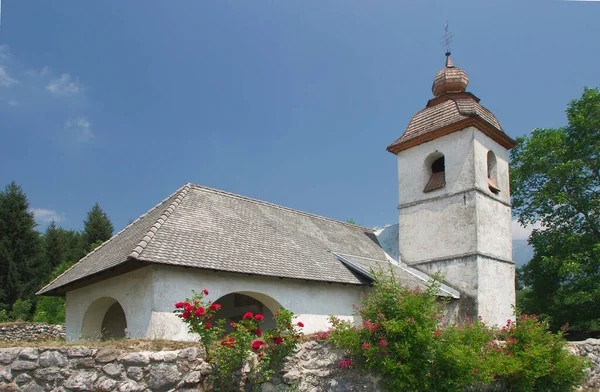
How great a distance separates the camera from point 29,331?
18.4 m

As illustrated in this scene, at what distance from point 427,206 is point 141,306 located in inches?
432

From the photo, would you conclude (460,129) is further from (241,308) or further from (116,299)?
(116,299)

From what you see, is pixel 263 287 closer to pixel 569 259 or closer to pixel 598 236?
pixel 569 259

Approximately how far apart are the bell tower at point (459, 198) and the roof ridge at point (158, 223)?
Result: 8550mm

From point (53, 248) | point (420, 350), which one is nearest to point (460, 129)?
point (420, 350)

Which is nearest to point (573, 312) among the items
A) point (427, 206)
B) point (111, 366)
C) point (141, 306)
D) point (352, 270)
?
point (427, 206)

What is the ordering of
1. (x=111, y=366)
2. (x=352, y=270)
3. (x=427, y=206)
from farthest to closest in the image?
(x=427, y=206) < (x=352, y=270) < (x=111, y=366)

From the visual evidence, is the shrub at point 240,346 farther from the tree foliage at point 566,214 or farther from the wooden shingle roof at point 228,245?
the tree foliage at point 566,214

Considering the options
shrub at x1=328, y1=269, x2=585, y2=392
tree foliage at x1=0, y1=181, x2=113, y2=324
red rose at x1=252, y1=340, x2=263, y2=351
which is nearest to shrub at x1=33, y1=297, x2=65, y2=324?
A: tree foliage at x1=0, y1=181, x2=113, y2=324

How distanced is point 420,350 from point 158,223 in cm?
675

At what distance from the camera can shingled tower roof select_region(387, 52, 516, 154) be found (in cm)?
1672

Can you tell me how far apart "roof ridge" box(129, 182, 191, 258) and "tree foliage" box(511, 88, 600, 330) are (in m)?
15.6

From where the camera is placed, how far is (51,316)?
2355cm

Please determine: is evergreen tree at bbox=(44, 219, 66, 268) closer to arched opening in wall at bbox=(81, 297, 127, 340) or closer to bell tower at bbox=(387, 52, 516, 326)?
arched opening in wall at bbox=(81, 297, 127, 340)
